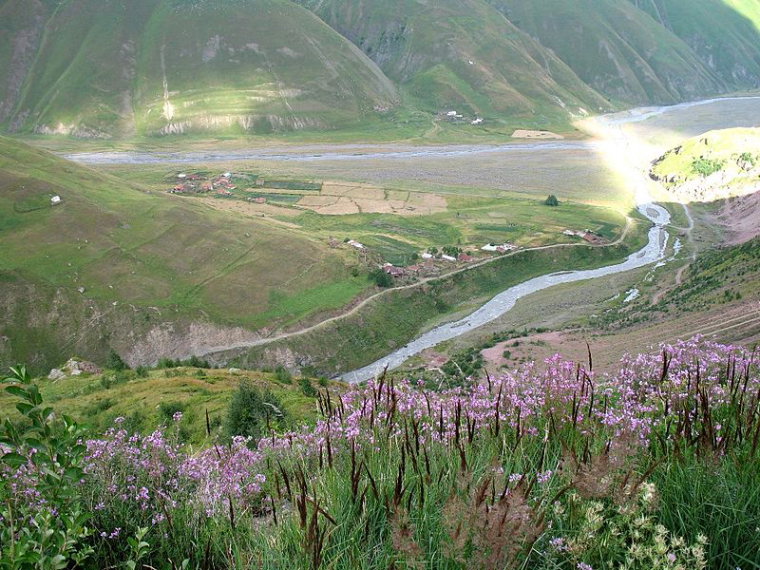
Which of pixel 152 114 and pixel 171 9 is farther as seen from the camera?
pixel 171 9

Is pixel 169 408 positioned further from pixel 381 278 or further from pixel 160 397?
pixel 381 278

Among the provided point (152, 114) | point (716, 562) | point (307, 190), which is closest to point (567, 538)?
point (716, 562)

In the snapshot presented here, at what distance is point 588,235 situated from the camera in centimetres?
9050

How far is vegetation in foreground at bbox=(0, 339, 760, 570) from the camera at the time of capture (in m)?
3.81

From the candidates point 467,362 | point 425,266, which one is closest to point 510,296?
point 425,266

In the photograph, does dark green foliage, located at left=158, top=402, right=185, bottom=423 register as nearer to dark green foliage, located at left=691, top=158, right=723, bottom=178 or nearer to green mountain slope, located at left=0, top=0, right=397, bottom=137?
dark green foliage, located at left=691, top=158, right=723, bottom=178

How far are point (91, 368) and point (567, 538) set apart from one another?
5060 centimetres

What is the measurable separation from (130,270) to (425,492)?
220 ft

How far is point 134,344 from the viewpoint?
56.0 meters

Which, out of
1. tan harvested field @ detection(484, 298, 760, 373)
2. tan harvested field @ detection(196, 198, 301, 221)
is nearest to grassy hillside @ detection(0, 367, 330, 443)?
tan harvested field @ detection(484, 298, 760, 373)

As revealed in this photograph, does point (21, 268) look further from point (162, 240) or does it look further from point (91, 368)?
point (91, 368)

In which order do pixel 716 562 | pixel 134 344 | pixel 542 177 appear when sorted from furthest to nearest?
pixel 542 177 → pixel 134 344 → pixel 716 562

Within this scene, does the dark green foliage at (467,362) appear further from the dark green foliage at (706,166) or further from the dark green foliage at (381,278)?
the dark green foliage at (706,166)

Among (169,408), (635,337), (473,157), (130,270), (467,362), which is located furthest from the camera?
(473,157)
